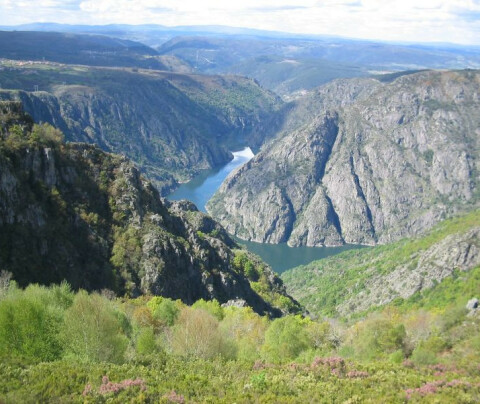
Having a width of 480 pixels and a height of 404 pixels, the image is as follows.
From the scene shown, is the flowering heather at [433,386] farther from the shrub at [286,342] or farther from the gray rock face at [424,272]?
the gray rock face at [424,272]

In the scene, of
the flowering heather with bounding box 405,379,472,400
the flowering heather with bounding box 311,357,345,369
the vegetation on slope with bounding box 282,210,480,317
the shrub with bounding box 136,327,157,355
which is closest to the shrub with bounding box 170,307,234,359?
the shrub with bounding box 136,327,157,355

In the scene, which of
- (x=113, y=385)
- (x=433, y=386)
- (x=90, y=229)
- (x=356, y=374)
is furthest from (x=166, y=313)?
(x=433, y=386)

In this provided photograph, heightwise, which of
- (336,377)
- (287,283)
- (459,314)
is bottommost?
(287,283)

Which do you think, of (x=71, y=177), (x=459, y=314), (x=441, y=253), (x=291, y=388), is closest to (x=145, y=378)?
(x=291, y=388)

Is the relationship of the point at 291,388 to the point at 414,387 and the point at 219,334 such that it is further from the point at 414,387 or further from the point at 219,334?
the point at 219,334

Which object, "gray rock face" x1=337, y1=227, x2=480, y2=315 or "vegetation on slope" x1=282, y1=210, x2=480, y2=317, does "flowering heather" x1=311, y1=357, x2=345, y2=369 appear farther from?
"vegetation on slope" x1=282, y1=210, x2=480, y2=317

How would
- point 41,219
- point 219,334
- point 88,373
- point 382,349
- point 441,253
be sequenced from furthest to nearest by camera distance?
point 441,253
point 41,219
point 382,349
point 219,334
point 88,373

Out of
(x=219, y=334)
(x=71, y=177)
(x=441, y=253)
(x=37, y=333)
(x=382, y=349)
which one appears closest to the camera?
(x=37, y=333)

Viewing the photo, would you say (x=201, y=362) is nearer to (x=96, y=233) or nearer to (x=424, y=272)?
(x=96, y=233)

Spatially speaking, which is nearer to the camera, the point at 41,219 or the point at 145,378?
the point at 145,378
